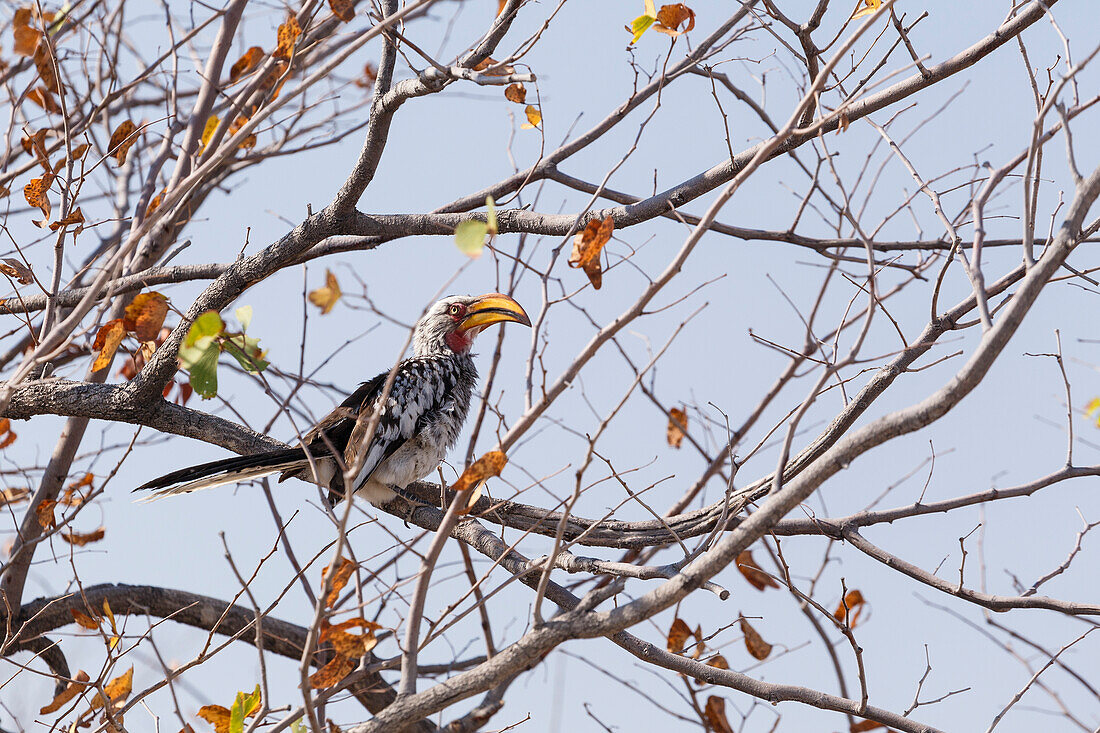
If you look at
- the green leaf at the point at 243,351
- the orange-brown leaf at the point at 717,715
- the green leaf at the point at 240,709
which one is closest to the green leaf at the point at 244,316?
the green leaf at the point at 243,351

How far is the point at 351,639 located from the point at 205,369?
27.4 inches

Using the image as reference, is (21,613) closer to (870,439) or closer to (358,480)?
(358,480)

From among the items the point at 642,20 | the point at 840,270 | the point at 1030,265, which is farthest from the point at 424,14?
the point at 1030,265

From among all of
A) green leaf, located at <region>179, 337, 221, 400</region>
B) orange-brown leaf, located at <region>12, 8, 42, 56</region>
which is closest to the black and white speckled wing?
green leaf, located at <region>179, 337, 221, 400</region>

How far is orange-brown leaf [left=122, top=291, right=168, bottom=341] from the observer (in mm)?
2732

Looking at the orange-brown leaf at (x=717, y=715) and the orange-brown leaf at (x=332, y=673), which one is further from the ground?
the orange-brown leaf at (x=332, y=673)

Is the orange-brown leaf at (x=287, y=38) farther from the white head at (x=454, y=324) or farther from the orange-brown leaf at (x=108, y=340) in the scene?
the white head at (x=454, y=324)

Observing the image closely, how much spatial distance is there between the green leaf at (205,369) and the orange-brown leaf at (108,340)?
2.67 ft

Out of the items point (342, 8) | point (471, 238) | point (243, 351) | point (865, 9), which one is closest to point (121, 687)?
point (243, 351)

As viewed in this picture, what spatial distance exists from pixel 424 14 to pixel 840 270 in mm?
2655

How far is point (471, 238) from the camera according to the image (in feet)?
5.86

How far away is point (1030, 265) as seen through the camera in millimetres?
2004

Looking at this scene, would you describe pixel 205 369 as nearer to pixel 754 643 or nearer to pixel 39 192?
pixel 39 192

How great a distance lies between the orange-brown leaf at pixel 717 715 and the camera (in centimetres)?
279
